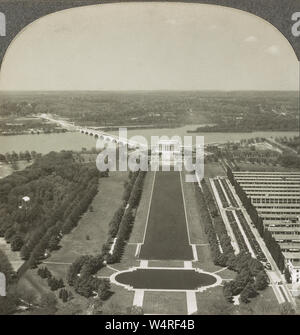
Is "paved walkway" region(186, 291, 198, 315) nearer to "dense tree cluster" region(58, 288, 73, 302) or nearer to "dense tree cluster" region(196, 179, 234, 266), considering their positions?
Answer: "dense tree cluster" region(196, 179, 234, 266)

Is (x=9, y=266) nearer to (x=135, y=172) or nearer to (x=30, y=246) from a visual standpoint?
(x=30, y=246)

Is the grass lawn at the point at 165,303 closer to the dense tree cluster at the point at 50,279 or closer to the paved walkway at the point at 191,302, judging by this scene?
the paved walkway at the point at 191,302

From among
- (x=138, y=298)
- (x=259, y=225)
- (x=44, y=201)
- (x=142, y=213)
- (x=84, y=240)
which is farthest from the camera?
(x=142, y=213)

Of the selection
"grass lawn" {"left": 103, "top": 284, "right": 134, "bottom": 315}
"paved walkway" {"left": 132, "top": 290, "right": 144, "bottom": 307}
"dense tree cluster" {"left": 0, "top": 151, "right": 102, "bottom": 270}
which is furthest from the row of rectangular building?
"dense tree cluster" {"left": 0, "top": 151, "right": 102, "bottom": 270}

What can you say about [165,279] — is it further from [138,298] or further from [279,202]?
[279,202]

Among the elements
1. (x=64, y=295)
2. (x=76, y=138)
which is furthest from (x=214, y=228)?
(x=64, y=295)

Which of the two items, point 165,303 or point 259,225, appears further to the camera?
point 259,225

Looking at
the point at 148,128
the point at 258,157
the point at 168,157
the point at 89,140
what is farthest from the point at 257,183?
the point at 89,140
